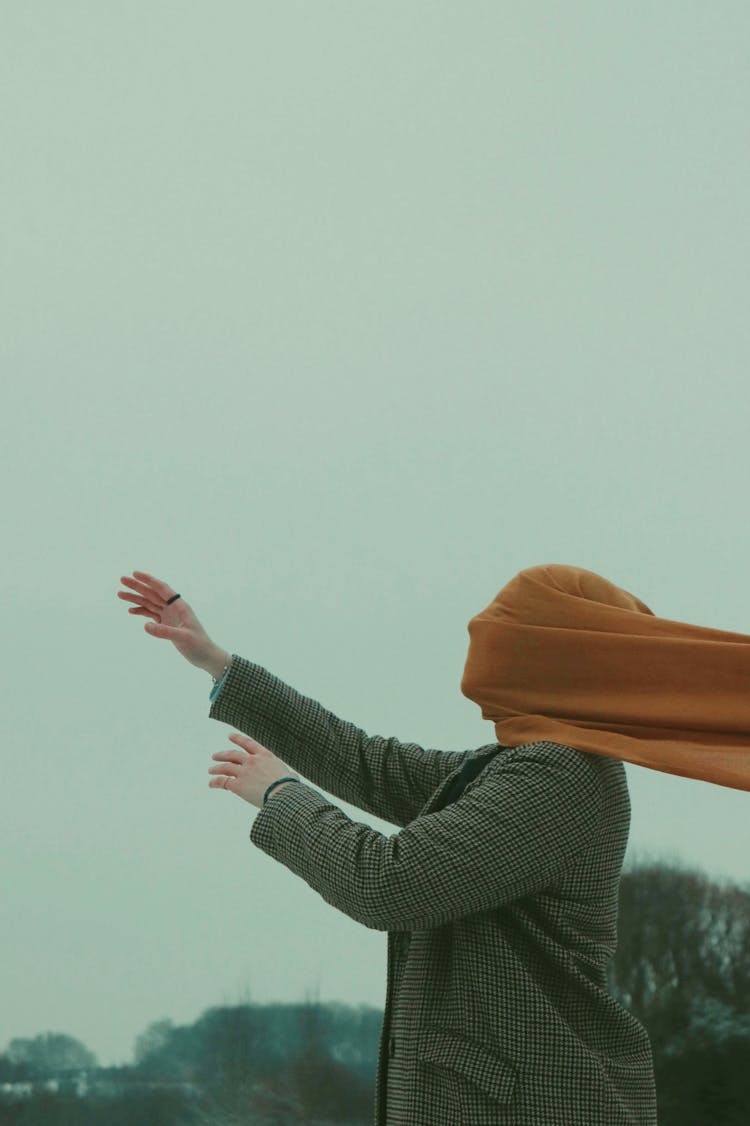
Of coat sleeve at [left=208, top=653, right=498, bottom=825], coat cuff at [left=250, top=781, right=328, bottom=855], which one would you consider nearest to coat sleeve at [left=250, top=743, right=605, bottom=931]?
coat cuff at [left=250, top=781, right=328, bottom=855]

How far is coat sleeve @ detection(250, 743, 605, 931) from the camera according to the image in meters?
1.29

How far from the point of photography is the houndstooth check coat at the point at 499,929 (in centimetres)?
130

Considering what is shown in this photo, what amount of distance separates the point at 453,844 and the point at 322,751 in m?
0.41

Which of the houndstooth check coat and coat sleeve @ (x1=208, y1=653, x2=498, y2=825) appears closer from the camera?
the houndstooth check coat

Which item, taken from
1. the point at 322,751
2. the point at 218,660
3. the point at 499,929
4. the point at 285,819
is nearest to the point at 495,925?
the point at 499,929

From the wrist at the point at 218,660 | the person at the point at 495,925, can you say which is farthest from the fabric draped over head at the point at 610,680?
the wrist at the point at 218,660

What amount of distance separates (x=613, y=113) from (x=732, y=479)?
91cm

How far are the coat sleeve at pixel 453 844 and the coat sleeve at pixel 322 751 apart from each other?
0.30m

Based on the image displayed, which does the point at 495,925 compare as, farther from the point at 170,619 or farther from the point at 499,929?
the point at 170,619

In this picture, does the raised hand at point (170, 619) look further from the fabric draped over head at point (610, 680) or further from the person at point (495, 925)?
the fabric draped over head at point (610, 680)

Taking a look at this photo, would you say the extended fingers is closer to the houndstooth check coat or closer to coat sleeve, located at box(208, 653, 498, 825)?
the houndstooth check coat

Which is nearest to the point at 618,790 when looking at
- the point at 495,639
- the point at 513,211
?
the point at 495,639

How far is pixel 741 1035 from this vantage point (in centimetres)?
267

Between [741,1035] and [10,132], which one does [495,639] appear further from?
[10,132]
